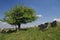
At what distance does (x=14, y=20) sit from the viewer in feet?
142

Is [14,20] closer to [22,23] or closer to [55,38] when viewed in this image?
[22,23]

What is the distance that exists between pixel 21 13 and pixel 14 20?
110 inches

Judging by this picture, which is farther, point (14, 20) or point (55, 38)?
point (14, 20)

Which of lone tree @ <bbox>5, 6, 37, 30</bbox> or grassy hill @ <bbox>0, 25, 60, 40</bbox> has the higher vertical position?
lone tree @ <bbox>5, 6, 37, 30</bbox>

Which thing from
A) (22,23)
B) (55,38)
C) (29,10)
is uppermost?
(29,10)

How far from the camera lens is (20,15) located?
145ft

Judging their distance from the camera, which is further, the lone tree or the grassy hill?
the lone tree

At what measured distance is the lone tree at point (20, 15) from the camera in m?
43.5

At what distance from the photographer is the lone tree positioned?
4350cm

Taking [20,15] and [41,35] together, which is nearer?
[41,35]

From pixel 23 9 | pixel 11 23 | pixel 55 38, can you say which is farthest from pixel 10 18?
pixel 55 38

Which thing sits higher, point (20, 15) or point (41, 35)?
point (20, 15)

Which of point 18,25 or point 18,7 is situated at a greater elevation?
point 18,7

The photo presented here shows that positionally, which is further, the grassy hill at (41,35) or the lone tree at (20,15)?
the lone tree at (20,15)
